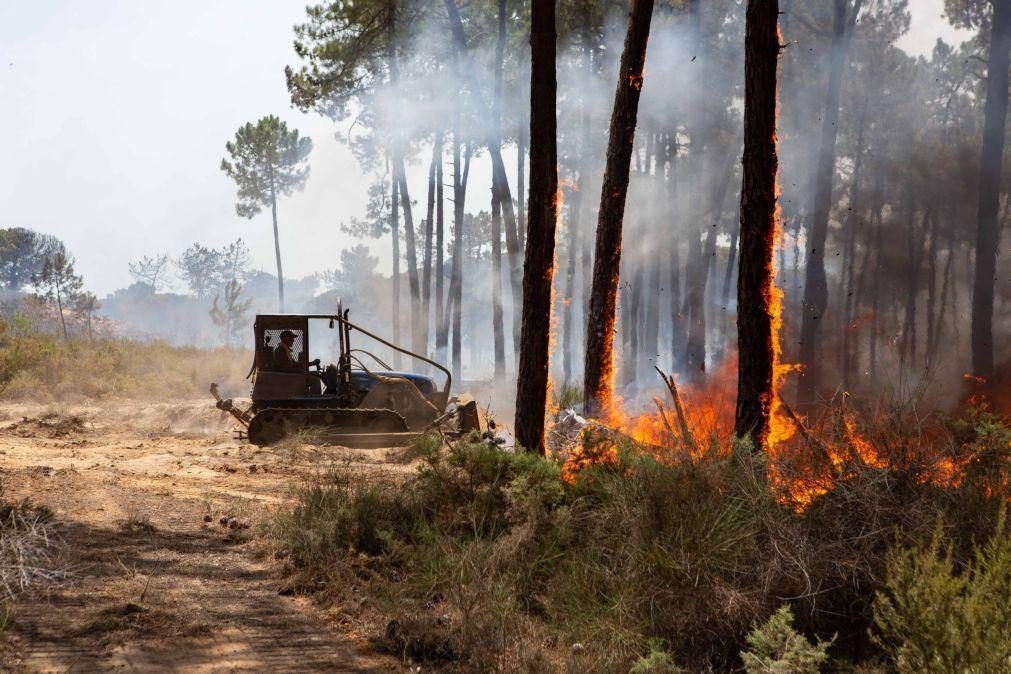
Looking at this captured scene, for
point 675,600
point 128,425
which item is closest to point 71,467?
point 128,425

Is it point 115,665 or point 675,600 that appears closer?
point 115,665

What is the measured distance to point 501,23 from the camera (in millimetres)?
27344

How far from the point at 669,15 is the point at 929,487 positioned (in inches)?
1112

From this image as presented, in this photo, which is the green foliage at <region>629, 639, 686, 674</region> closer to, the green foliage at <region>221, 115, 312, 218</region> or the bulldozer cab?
the bulldozer cab

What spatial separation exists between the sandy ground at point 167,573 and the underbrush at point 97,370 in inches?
329

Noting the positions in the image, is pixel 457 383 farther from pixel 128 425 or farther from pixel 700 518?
pixel 700 518

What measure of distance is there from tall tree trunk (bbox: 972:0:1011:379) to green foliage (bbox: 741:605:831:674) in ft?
60.2

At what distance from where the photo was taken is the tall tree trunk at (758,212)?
838 cm

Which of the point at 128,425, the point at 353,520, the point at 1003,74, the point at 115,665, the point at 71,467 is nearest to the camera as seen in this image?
the point at 115,665

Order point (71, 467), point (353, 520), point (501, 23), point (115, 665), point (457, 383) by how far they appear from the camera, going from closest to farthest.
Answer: point (115, 665), point (353, 520), point (71, 467), point (501, 23), point (457, 383)

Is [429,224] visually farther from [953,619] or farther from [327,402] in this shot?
[953,619]

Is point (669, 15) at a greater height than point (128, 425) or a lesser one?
greater

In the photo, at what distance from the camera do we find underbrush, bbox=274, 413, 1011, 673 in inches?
188

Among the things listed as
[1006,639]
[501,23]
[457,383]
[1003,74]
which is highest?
[501,23]
